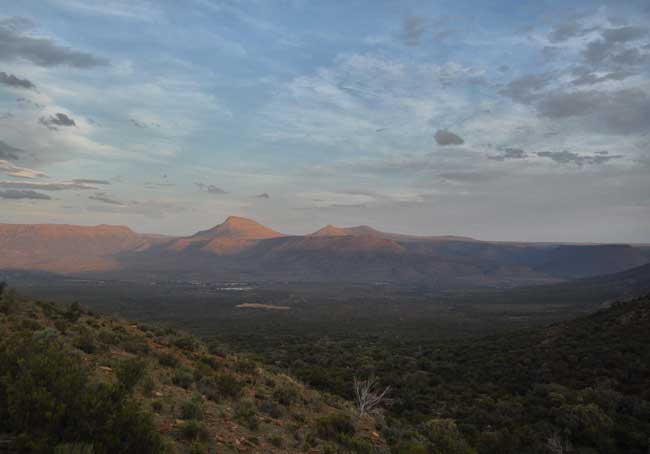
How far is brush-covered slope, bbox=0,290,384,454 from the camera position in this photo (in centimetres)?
511

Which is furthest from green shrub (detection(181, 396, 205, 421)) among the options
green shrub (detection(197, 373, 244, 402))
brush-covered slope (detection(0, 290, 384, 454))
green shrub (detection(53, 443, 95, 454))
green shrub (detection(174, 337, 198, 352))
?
green shrub (detection(174, 337, 198, 352))

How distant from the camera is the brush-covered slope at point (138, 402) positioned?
5109 millimetres

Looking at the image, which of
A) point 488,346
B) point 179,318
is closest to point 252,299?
point 179,318

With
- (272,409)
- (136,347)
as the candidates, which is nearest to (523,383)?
(272,409)

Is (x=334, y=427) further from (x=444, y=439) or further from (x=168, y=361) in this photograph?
(x=168, y=361)

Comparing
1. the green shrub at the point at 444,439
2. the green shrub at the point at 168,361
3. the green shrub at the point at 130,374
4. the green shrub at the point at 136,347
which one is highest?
the green shrub at the point at 130,374

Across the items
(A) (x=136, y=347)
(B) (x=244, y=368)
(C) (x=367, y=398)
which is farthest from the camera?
(C) (x=367, y=398)

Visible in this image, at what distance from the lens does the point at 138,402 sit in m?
8.20

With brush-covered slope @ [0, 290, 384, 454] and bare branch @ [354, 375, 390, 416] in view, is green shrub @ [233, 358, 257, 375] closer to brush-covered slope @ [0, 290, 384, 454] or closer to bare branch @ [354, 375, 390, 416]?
brush-covered slope @ [0, 290, 384, 454]

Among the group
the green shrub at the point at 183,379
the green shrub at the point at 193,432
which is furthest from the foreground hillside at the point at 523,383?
the green shrub at the point at 183,379

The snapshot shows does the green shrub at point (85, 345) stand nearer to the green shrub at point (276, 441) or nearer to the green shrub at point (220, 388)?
the green shrub at point (220, 388)

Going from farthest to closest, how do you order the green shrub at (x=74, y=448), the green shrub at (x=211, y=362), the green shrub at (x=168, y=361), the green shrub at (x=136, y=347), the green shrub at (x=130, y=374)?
the green shrub at (x=211, y=362)
the green shrub at (x=136, y=347)
the green shrub at (x=168, y=361)
the green shrub at (x=130, y=374)
the green shrub at (x=74, y=448)

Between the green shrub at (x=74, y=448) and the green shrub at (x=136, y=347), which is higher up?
the green shrub at (x=74, y=448)

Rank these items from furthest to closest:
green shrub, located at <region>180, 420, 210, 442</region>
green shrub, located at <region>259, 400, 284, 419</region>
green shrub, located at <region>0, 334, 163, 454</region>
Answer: green shrub, located at <region>259, 400, 284, 419</region>
green shrub, located at <region>180, 420, 210, 442</region>
green shrub, located at <region>0, 334, 163, 454</region>
